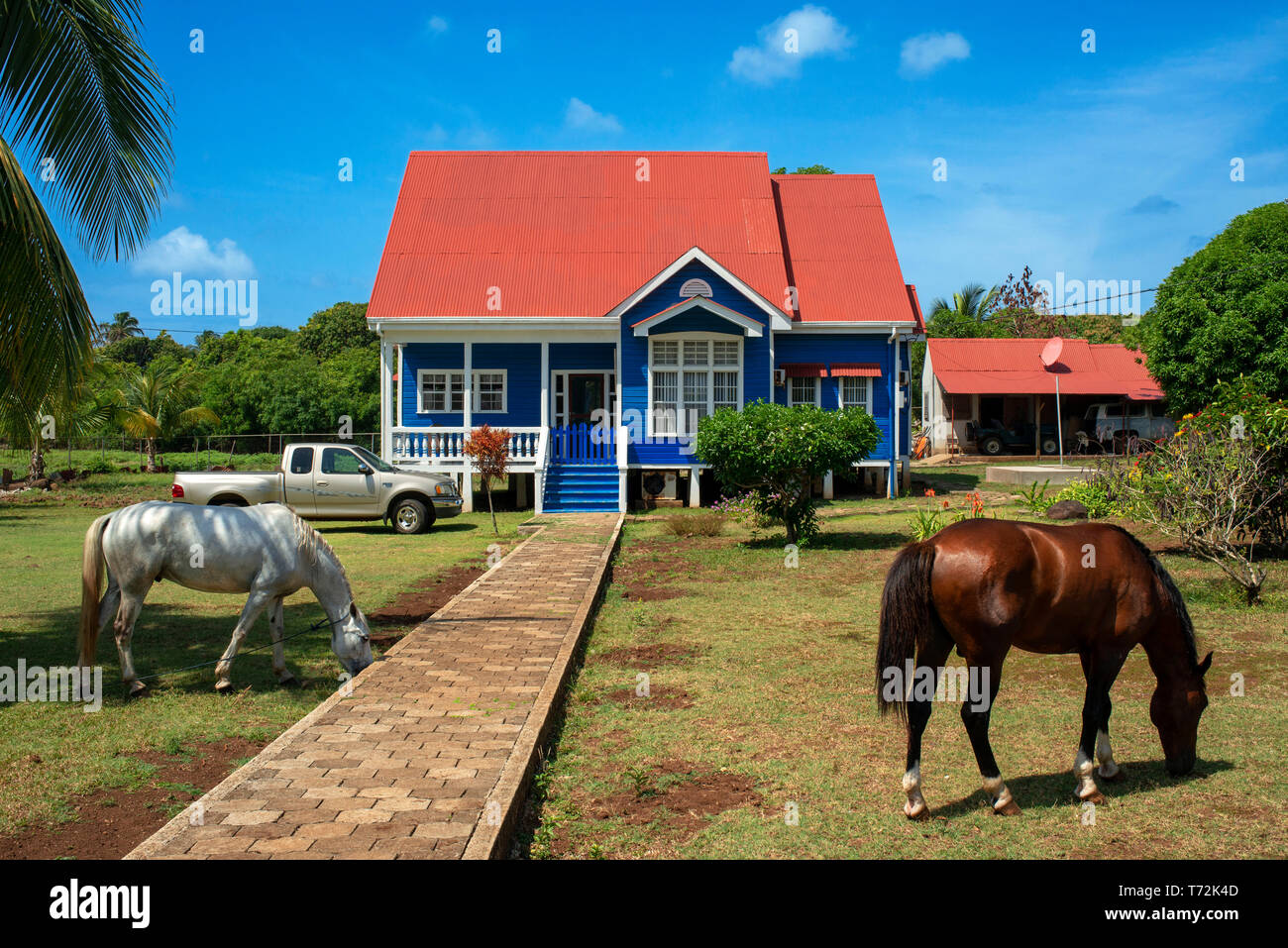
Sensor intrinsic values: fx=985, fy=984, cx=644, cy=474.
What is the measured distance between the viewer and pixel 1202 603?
1088cm

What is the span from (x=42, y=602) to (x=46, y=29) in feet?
21.3

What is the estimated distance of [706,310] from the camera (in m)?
22.3

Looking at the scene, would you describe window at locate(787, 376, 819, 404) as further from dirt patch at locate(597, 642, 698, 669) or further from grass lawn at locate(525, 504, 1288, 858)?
dirt patch at locate(597, 642, 698, 669)

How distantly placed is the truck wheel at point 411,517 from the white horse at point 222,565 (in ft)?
36.0

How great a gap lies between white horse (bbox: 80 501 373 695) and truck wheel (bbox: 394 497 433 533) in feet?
36.0

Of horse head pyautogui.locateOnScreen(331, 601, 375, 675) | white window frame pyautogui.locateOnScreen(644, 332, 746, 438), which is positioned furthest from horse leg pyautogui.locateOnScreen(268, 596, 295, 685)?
white window frame pyautogui.locateOnScreen(644, 332, 746, 438)

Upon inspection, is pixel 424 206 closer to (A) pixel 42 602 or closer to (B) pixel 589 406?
(B) pixel 589 406

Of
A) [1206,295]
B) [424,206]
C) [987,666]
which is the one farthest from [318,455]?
[1206,295]

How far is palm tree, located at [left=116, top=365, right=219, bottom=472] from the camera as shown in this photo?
110 feet

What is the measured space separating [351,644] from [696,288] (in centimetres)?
1585

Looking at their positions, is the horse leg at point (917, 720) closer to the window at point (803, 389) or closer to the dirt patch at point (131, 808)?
the dirt patch at point (131, 808)

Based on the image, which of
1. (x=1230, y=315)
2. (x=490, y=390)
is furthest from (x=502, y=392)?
(x=1230, y=315)

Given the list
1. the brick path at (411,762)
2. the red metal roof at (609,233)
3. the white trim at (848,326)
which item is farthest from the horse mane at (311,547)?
the white trim at (848,326)

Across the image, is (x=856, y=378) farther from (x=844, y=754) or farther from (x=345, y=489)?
(x=844, y=754)
